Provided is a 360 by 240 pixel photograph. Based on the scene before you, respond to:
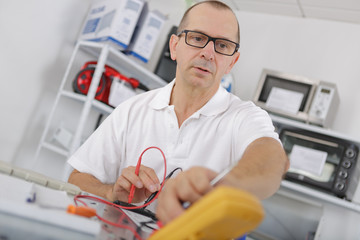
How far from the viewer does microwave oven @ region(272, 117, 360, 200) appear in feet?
8.20

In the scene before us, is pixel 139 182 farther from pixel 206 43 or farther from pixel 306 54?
pixel 306 54

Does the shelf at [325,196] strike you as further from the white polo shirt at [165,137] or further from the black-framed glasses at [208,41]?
the black-framed glasses at [208,41]

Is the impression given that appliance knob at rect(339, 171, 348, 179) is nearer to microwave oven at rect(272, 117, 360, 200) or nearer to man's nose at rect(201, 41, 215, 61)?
microwave oven at rect(272, 117, 360, 200)

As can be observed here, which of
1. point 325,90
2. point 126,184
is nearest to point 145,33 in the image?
point 325,90

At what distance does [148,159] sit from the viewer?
4.10ft

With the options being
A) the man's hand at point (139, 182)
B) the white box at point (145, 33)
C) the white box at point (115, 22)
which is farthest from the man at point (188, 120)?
the white box at point (145, 33)

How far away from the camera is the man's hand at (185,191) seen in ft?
1.56

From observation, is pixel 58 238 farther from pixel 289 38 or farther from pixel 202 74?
pixel 289 38

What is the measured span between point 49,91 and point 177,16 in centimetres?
145

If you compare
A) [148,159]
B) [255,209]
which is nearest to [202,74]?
[148,159]

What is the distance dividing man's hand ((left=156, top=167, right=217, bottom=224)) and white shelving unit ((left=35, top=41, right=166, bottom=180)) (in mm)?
2017

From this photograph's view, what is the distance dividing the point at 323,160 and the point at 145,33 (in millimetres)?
1453

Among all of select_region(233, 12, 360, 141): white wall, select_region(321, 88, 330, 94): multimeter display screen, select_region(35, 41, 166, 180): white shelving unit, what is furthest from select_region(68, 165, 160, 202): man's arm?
select_region(233, 12, 360, 141): white wall

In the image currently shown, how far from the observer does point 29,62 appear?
250cm
